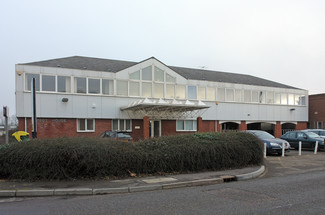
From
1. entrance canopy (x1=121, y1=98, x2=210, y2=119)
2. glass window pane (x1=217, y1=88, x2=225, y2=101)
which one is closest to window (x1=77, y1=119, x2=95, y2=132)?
entrance canopy (x1=121, y1=98, x2=210, y2=119)

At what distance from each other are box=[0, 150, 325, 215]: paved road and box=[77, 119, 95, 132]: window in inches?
638

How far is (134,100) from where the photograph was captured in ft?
80.8

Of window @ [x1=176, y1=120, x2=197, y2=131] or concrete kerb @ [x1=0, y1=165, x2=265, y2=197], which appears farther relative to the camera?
window @ [x1=176, y1=120, x2=197, y2=131]

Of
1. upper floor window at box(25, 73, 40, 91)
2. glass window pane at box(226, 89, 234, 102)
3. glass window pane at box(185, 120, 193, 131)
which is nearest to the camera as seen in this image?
upper floor window at box(25, 73, 40, 91)

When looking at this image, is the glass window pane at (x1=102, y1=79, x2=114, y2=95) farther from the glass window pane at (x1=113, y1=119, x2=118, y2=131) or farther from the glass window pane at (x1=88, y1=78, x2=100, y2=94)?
the glass window pane at (x1=113, y1=119, x2=118, y2=131)

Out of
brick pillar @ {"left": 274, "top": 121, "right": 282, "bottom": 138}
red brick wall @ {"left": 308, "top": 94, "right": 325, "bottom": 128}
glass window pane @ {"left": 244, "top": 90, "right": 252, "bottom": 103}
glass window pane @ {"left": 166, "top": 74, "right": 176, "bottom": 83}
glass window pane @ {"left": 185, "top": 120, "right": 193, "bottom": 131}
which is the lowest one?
brick pillar @ {"left": 274, "top": 121, "right": 282, "bottom": 138}

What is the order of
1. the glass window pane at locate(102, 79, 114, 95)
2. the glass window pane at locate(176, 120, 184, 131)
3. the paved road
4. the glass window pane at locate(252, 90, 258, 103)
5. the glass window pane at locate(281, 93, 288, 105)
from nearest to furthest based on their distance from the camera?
the paved road → the glass window pane at locate(102, 79, 114, 95) → the glass window pane at locate(176, 120, 184, 131) → the glass window pane at locate(252, 90, 258, 103) → the glass window pane at locate(281, 93, 288, 105)

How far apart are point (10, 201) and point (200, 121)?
20.8 meters

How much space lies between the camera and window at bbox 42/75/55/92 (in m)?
21.6

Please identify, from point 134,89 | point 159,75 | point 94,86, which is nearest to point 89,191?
point 94,86

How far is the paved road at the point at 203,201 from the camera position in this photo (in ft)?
18.8

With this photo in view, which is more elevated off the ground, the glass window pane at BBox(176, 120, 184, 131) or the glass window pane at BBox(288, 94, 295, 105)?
the glass window pane at BBox(288, 94, 295, 105)

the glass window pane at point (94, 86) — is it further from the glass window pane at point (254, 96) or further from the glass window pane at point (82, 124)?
the glass window pane at point (254, 96)

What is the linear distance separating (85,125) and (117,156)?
14.7m
